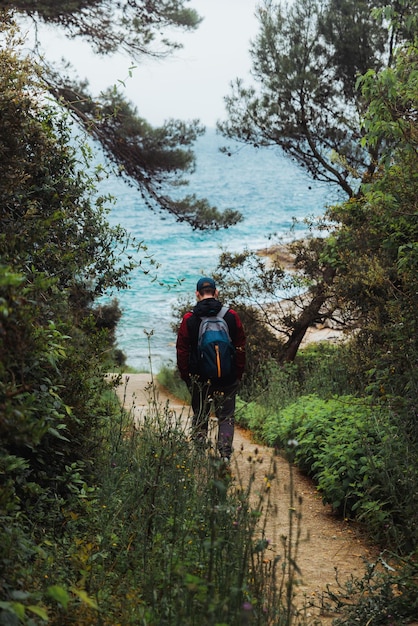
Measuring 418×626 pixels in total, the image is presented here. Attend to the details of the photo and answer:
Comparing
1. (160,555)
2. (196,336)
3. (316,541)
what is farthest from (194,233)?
(160,555)

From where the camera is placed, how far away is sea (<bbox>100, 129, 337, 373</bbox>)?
66.0 feet

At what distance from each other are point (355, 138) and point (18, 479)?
38.0 feet

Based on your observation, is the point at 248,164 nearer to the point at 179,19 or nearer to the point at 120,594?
the point at 179,19

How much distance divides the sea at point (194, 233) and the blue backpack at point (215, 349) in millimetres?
447

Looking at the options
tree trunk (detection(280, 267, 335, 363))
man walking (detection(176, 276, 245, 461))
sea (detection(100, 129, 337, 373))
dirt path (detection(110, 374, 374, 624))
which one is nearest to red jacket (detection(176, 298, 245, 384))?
man walking (detection(176, 276, 245, 461))

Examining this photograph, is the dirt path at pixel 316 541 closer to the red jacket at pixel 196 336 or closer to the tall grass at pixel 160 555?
the tall grass at pixel 160 555

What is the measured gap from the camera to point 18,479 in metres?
3.89

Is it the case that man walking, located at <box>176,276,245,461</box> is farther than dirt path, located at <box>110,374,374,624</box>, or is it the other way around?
man walking, located at <box>176,276,245,461</box>

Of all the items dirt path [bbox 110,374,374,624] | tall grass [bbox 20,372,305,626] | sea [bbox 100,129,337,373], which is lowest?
dirt path [bbox 110,374,374,624]

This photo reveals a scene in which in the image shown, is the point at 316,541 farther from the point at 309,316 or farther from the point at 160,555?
the point at 309,316

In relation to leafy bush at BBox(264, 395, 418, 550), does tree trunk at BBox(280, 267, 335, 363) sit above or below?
above

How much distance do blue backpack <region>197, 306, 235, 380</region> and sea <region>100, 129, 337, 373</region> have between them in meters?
0.45

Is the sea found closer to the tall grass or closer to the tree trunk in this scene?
the tall grass

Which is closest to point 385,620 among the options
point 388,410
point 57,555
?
point 57,555
